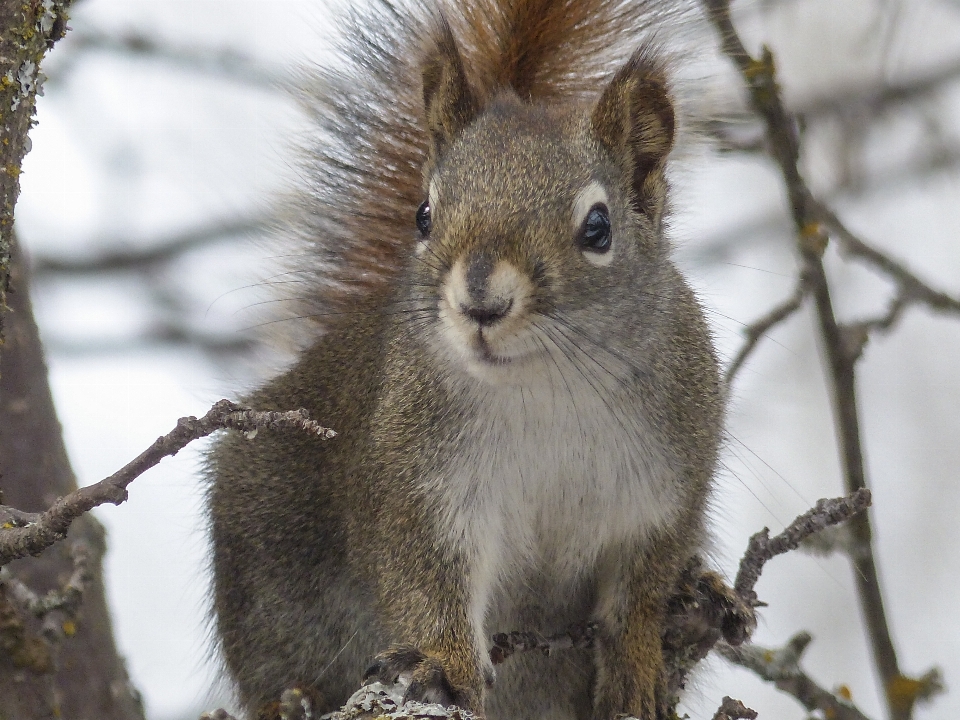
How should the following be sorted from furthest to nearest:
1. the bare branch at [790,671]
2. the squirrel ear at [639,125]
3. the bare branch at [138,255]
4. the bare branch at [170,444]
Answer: the bare branch at [138,255] → the bare branch at [790,671] → the squirrel ear at [639,125] → the bare branch at [170,444]

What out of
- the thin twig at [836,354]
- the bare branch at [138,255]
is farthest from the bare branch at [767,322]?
the bare branch at [138,255]

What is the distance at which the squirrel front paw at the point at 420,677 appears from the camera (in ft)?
6.45

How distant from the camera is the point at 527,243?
1806 mm

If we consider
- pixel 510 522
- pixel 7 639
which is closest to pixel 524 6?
pixel 510 522

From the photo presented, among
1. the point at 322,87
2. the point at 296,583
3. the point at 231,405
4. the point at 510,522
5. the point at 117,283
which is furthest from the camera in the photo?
the point at 117,283

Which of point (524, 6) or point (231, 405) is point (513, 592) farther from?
point (524, 6)

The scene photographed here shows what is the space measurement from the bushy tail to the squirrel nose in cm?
70

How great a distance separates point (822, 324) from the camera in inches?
86.9

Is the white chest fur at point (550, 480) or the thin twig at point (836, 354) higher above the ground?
the thin twig at point (836, 354)

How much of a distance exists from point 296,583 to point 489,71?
3.68ft

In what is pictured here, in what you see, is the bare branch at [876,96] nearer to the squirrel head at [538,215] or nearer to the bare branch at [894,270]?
the bare branch at [894,270]

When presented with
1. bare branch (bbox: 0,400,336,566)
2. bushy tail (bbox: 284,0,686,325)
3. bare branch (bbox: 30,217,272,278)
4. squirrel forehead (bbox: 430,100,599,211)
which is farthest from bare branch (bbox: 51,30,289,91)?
bare branch (bbox: 0,400,336,566)

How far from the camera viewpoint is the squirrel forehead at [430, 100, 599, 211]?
1.89m

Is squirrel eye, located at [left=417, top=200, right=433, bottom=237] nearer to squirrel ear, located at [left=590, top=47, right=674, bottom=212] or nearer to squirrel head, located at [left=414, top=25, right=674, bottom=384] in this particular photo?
squirrel head, located at [left=414, top=25, right=674, bottom=384]
